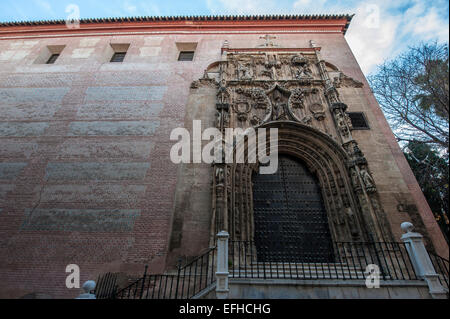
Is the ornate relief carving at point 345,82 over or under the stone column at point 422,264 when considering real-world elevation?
over

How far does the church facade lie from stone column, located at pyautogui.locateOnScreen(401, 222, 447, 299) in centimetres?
93

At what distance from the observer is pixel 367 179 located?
6.12 metres

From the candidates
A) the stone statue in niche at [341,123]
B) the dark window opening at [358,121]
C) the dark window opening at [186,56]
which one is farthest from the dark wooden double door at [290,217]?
the dark window opening at [186,56]

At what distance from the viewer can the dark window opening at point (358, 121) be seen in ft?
25.4

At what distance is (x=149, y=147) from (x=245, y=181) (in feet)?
12.0

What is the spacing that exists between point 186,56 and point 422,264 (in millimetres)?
12012

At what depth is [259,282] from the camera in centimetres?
402

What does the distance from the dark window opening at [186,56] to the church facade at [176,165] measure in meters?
0.11

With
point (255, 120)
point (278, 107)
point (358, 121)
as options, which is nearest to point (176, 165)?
point (255, 120)

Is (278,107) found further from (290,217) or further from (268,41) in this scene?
(268,41)

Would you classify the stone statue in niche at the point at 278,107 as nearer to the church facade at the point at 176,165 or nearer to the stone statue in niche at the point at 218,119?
the church facade at the point at 176,165

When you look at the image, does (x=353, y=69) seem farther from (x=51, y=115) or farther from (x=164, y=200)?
(x=51, y=115)

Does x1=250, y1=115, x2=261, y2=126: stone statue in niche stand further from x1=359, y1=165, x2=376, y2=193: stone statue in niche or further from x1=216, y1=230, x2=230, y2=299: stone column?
x1=216, y1=230, x2=230, y2=299: stone column

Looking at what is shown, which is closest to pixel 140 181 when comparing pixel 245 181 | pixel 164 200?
pixel 164 200
